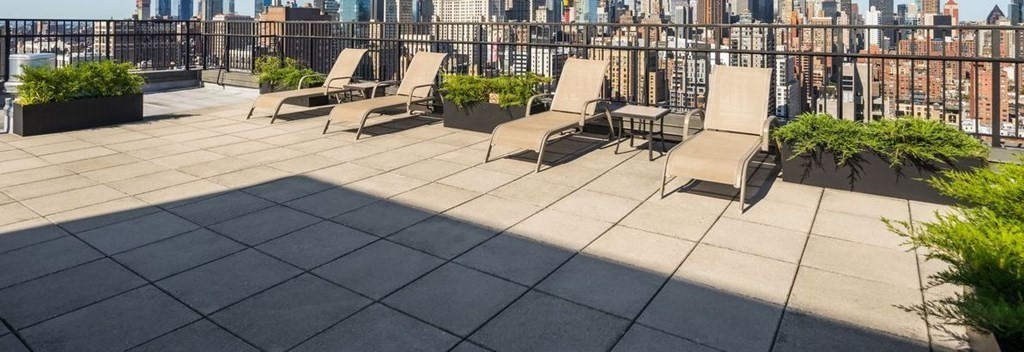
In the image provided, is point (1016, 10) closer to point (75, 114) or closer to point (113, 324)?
point (113, 324)

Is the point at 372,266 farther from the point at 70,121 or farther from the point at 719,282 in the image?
the point at 70,121

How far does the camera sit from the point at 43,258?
394cm

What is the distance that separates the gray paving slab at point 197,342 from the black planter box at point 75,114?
7.68 meters

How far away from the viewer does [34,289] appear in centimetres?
347

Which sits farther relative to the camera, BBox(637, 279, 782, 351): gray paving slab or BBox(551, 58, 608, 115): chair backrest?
BBox(551, 58, 608, 115): chair backrest

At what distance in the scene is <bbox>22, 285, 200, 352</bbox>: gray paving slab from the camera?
288cm

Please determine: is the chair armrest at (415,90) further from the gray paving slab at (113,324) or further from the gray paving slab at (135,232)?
the gray paving slab at (113,324)

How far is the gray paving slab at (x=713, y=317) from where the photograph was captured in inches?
116

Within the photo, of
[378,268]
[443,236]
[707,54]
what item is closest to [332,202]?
[443,236]

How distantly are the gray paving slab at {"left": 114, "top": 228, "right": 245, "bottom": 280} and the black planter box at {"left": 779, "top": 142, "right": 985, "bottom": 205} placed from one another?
16.8 feet

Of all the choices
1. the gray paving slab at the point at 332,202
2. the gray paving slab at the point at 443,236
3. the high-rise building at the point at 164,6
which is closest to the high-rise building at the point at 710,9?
the gray paving slab at the point at 332,202

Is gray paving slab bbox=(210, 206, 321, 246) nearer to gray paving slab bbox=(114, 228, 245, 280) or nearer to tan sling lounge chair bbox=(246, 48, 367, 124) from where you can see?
gray paving slab bbox=(114, 228, 245, 280)

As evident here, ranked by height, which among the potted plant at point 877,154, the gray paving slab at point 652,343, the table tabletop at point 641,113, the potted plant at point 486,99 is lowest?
the gray paving slab at point 652,343

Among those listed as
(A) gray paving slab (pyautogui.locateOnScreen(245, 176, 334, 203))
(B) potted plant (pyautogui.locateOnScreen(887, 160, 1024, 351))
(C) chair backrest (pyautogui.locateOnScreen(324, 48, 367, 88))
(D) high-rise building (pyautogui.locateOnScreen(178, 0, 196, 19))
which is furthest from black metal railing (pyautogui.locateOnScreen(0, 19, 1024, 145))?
(D) high-rise building (pyautogui.locateOnScreen(178, 0, 196, 19))
